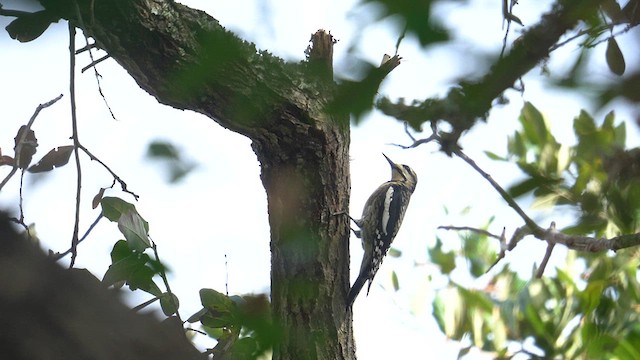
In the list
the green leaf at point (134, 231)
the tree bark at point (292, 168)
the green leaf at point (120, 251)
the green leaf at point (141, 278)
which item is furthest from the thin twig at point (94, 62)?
the green leaf at point (141, 278)

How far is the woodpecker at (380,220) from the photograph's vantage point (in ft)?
16.7

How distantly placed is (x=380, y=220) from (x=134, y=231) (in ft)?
12.6

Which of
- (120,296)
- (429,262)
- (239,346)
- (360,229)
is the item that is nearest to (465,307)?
(429,262)

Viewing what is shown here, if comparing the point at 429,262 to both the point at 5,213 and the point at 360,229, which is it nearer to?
the point at 360,229

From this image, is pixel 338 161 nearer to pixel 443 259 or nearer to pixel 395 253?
pixel 443 259

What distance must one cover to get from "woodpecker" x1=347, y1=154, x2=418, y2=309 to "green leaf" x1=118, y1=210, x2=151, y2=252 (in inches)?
120

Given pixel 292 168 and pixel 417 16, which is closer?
pixel 417 16

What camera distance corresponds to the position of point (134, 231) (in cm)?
166

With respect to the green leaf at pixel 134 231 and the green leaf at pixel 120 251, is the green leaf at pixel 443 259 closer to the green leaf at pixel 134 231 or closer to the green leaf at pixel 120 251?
the green leaf at pixel 134 231

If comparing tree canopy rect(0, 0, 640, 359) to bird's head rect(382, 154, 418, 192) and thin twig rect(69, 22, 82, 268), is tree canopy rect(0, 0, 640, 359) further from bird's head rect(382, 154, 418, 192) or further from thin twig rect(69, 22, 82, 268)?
bird's head rect(382, 154, 418, 192)

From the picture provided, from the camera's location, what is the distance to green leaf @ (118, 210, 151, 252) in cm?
152

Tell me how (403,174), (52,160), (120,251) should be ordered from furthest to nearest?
(403,174) → (52,160) → (120,251)

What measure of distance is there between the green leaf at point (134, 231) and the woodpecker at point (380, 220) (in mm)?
3041

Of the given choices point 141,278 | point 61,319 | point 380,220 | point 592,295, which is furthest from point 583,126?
point 380,220
